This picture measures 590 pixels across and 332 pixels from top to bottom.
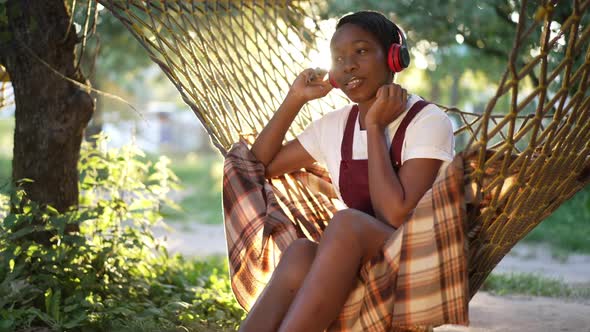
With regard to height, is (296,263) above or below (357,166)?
below

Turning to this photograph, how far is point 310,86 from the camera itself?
85.5 inches

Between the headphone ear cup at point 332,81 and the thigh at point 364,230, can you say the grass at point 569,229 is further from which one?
the thigh at point 364,230

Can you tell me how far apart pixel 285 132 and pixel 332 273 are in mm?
587

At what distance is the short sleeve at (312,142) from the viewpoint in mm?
2150

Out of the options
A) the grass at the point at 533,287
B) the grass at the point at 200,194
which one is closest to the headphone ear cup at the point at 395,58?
the grass at the point at 533,287

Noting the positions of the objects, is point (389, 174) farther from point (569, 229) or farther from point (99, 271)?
point (569, 229)

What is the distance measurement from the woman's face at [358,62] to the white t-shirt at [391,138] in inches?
4.0

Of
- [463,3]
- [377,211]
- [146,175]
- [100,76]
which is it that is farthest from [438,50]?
[100,76]

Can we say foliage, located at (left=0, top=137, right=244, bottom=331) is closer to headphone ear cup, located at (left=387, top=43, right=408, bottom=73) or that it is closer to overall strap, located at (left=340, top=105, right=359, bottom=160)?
overall strap, located at (left=340, top=105, right=359, bottom=160)

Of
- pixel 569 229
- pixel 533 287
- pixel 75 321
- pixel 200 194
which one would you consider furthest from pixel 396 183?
pixel 200 194

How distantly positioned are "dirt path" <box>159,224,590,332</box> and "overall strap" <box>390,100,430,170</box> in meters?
0.86

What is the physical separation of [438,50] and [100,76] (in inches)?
239

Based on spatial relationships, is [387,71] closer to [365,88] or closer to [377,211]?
[365,88]

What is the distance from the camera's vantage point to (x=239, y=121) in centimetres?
240
